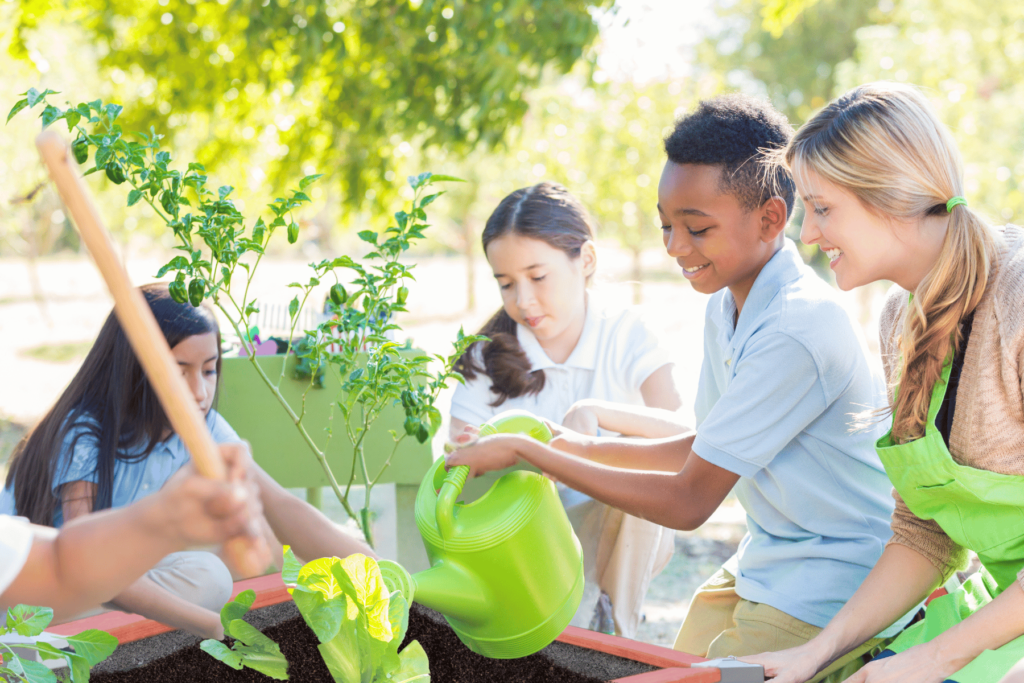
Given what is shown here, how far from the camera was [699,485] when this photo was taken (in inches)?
53.4

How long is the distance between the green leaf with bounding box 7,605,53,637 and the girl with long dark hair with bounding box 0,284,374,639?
49 cm

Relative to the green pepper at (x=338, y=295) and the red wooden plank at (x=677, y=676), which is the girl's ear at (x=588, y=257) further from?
the red wooden plank at (x=677, y=676)

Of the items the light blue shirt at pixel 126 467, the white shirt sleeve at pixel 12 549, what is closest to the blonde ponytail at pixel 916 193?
the white shirt sleeve at pixel 12 549

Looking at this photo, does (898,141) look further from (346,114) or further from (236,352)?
(346,114)

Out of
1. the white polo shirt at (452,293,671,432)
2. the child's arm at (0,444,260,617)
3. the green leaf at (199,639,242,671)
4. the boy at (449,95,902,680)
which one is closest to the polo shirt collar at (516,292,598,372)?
the white polo shirt at (452,293,671,432)

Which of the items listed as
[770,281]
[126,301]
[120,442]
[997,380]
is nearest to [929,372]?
[997,380]

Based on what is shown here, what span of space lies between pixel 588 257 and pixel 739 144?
2.25ft

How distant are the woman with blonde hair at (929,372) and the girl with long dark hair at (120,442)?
1.04 m

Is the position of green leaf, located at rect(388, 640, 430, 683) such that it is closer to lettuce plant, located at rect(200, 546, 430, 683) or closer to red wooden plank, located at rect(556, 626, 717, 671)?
lettuce plant, located at rect(200, 546, 430, 683)

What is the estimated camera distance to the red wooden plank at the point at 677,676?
3.36 ft

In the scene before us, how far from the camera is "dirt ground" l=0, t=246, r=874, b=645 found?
3.27 m

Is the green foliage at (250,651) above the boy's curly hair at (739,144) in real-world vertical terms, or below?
below

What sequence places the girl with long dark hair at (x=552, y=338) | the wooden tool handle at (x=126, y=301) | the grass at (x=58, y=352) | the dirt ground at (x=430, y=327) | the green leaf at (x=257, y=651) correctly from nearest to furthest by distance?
the wooden tool handle at (x=126, y=301) → the green leaf at (x=257, y=651) → the girl with long dark hair at (x=552, y=338) → the dirt ground at (x=430, y=327) → the grass at (x=58, y=352)

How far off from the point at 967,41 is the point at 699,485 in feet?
28.9
